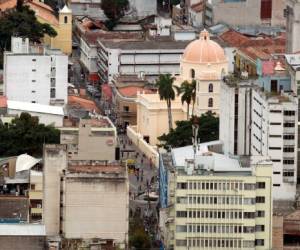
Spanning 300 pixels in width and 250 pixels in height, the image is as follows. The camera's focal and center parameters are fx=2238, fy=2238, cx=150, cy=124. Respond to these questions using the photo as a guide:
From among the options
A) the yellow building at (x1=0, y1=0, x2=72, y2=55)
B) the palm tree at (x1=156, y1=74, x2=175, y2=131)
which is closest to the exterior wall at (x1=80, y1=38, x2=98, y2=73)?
the yellow building at (x1=0, y1=0, x2=72, y2=55)

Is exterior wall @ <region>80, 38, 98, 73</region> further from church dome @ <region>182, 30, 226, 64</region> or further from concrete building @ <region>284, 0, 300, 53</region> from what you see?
church dome @ <region>182, 30, 226, 64</region>

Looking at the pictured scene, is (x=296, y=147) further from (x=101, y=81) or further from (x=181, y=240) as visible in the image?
(x=101, y=81)

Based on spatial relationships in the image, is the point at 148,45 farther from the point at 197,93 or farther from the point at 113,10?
the point at 113,10

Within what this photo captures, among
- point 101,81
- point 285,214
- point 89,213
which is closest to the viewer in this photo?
point 89,213

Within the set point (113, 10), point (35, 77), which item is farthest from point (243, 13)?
point (35, 77)

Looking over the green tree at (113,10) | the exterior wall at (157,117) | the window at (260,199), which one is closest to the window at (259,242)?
the window at (260,199)

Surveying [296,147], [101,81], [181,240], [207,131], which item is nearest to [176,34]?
[101,81]

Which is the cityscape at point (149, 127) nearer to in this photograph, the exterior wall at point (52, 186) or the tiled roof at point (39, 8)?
the exterior wall at point (52, 186)
